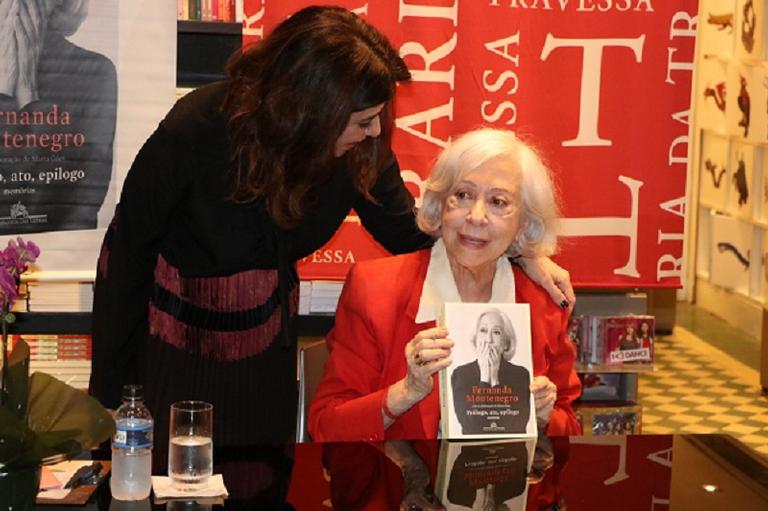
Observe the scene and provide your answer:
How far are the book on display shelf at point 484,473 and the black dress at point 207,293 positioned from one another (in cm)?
77

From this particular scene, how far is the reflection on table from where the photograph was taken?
7.57ft

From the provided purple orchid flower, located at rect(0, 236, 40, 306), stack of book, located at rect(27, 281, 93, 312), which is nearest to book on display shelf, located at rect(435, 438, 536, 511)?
purple orchid flower, located at rect(0, 236, 40, 306)

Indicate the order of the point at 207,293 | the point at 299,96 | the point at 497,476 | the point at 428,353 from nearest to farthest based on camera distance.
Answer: the point at 497,476, the point at 428,353, the point at 299,96, the point at 207,293

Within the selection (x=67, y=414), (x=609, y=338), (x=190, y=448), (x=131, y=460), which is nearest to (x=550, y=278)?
(x=190, y=448)

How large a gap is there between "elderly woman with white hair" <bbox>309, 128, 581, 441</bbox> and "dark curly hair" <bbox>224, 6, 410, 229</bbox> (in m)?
0.23

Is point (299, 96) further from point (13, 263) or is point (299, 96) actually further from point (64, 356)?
point (64, 356)

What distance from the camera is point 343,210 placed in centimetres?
334

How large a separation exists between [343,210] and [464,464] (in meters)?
0.97

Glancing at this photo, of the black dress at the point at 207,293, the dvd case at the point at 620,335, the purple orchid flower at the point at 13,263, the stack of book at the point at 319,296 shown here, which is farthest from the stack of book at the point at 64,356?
the purple orchid flower at the point at 13,263

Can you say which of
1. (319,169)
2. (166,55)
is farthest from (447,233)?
(166,55)

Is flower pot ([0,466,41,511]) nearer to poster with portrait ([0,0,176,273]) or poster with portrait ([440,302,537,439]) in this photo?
poster with portrait ([440,302,537,439])

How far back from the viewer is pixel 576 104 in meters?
4.57

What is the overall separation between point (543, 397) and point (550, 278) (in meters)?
0.39

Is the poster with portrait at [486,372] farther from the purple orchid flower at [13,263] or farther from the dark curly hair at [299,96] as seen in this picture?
the purple orchid flower at [13,263]
